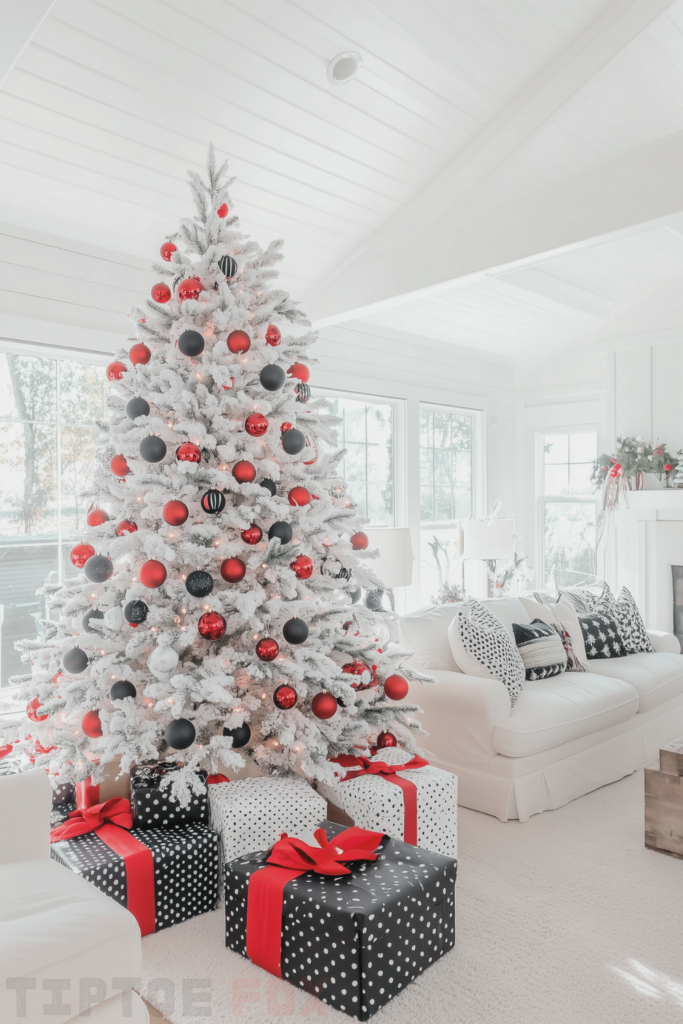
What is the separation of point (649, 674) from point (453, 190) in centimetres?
294

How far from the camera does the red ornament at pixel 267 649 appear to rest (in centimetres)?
255

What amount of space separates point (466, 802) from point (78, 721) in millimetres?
1744

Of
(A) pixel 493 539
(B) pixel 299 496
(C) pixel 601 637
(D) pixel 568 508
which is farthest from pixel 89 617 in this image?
(D) pixel 568 508

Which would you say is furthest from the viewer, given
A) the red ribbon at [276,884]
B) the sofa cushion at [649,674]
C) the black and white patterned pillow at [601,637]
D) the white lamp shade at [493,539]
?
the white lamp shade at [493,539]

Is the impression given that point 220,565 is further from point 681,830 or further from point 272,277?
point 681,830

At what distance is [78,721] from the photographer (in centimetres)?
258

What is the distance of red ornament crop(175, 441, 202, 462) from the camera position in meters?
2.57

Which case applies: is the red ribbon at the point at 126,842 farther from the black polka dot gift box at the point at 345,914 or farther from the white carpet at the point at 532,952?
the black polka dot gift box at the point at 345,914

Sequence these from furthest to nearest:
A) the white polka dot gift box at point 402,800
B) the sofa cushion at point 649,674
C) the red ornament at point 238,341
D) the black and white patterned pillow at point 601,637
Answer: the black and white patterned pillow at point 601,637
the sofa cushion at point 649,674
the red ornament at point 238,341
the white polka dot gift box at point 402,800

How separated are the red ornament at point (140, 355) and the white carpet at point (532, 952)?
6.50 feet

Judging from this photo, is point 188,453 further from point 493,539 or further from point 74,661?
point 493,539

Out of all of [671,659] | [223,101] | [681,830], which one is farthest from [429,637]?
[223,101]

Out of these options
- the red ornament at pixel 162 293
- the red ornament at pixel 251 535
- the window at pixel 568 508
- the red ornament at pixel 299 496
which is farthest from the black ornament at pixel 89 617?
the window at pixel 568 508

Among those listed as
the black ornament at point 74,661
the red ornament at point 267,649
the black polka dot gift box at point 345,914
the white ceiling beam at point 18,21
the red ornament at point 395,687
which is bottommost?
the black polka dot gift box at point 345,914
